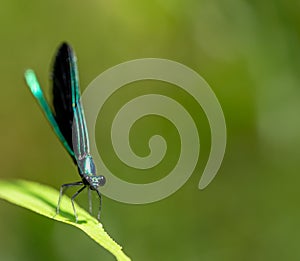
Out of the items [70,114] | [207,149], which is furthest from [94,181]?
[207,149]

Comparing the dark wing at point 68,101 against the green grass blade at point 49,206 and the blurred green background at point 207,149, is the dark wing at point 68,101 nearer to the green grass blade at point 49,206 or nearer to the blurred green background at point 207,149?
the green grass blade at point 49,206

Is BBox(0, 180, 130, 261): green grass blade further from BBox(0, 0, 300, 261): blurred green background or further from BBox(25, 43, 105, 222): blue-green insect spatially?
BBox(0, 0, 300, 261): blurred green background

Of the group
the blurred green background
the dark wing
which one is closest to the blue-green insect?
the dark wing

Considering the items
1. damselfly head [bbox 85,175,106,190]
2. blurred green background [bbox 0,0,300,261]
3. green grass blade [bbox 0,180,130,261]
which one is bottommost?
green grass blade [bbox 0,180,130,261]

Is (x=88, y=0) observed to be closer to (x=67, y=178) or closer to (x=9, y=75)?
(x=9, y=75)

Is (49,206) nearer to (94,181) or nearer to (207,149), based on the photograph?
(94,181)
